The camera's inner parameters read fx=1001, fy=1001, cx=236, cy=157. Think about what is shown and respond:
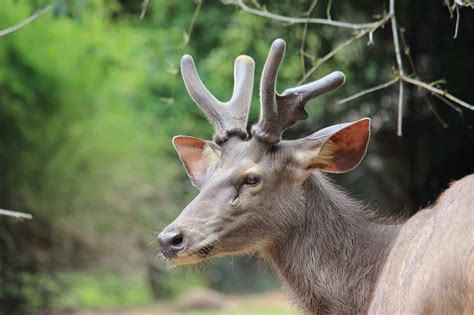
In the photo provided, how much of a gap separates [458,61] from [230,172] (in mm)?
5679

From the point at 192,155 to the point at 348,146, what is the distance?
4.11ft

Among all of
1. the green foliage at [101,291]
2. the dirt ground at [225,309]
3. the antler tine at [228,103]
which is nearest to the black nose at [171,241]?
the antler tine at [228,103]

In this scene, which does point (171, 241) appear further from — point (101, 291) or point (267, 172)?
point (101, 291)

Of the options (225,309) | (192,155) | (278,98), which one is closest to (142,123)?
(225,309)

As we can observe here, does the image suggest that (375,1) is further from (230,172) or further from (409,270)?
(409,270)

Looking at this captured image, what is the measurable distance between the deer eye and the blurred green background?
102 inches

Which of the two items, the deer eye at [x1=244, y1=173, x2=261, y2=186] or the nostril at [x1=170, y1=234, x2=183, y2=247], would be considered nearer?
the nostril at [x1=170, y1=234, x2=183, y2=247]

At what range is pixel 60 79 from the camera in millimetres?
15867

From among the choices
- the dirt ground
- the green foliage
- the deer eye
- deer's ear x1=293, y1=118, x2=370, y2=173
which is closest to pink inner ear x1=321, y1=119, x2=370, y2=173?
deer's ear x1=293, y1=118, x2=370, y2=173

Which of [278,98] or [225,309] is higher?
[225,309]

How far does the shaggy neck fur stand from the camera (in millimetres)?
5887

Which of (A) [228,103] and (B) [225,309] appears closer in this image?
(A) [228,103]

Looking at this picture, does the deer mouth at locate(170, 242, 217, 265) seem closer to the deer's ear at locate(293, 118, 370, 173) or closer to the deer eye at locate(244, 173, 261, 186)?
the deer eye at locate(244, 173, 261, 186)

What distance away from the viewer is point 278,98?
5961mm
